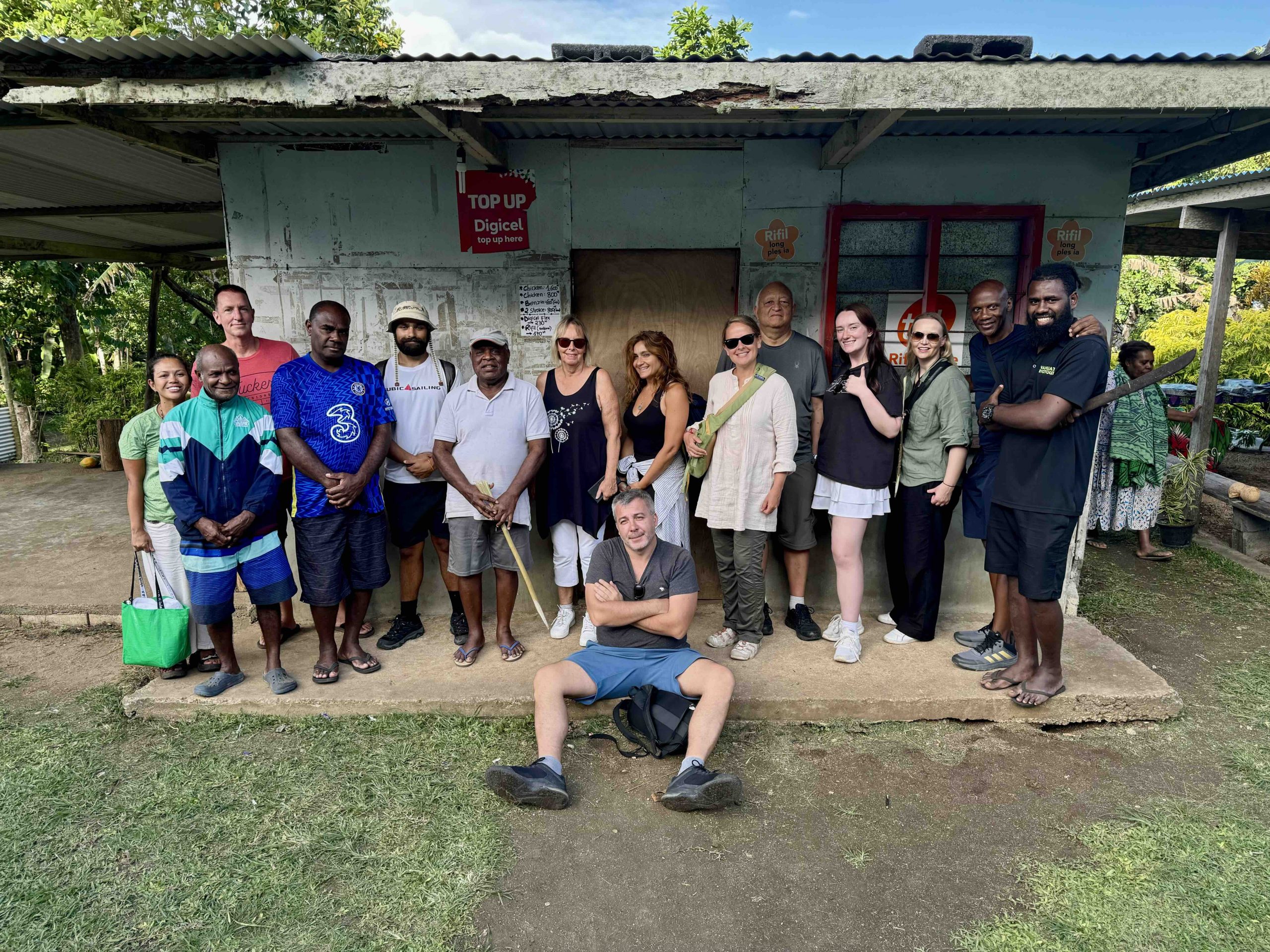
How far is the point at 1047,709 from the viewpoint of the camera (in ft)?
12.2

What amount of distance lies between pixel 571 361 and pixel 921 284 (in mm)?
2305

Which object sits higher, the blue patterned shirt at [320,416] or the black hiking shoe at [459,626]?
the blue patterned shirt at [320,416]

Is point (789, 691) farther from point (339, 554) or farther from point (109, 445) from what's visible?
point (109, 445)

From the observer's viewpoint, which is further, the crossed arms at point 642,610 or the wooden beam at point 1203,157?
the wooden beam at point 1203,157

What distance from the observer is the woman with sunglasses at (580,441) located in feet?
13.6

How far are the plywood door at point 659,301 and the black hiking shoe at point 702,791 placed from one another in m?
2.13

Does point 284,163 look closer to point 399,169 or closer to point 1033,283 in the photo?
point 399,169

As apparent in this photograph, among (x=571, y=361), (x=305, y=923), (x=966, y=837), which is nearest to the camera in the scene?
(x=305, y=923)

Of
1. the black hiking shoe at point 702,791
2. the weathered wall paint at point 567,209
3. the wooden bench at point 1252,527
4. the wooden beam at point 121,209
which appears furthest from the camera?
the wooden bench at point 1252,527

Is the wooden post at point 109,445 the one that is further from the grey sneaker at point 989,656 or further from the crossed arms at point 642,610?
the grey sneaker at point 989,656

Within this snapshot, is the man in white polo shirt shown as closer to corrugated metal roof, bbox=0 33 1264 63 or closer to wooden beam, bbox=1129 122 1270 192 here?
corrugated metal roof, bbox=0 33 1264 63

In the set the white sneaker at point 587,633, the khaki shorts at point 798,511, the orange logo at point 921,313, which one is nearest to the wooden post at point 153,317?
the white sneaker at point 587,633

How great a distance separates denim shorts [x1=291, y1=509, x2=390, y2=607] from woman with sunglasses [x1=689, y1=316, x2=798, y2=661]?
1.79m

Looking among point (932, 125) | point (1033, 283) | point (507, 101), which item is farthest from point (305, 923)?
point (932, 125)
